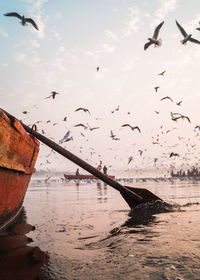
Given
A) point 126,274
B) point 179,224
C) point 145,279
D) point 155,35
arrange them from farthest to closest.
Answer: point 155,35 < point 179,224 < point 126,274 < point 145,279

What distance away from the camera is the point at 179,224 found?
4.64m

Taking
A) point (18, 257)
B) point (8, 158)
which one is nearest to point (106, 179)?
point (8, 158)

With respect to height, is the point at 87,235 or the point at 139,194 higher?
the point at 139,194

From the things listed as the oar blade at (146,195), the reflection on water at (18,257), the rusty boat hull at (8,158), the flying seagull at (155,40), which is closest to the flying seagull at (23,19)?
the flying seagull at (155,40)

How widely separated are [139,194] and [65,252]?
4.50 metres

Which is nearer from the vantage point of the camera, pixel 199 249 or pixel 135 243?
pixel 199 249

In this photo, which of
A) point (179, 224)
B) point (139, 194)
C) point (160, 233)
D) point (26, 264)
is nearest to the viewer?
point (26, 264)

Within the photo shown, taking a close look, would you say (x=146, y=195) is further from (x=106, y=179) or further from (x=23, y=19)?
(x=23, y=19)

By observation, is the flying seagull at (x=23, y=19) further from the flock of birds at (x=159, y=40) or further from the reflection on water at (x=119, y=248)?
the reflection on water at (x=119, y=248)

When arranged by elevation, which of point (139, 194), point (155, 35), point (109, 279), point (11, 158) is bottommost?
point (109, 279)

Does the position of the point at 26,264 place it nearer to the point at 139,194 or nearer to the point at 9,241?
the point at 9,241

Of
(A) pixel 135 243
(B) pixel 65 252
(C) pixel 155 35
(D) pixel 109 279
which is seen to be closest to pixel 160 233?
(A) pixel 135 243

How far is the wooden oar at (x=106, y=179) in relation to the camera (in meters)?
6.53

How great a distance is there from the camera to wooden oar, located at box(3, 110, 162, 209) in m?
6.53
